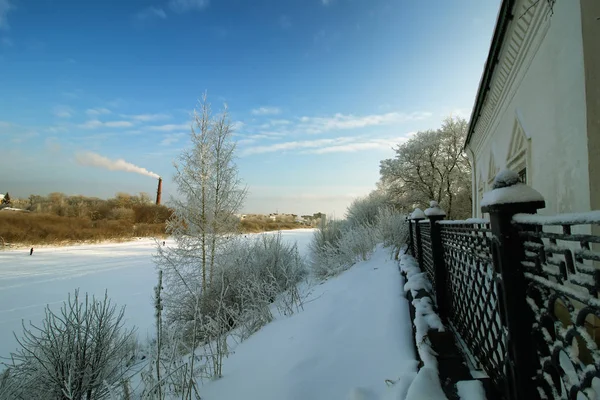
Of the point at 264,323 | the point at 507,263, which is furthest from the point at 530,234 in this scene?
the point at 264,323

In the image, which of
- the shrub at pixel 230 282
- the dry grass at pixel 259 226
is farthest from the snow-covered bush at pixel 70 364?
the dry grass at pixel 259 226

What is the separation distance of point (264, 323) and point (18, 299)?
11932 millimetres

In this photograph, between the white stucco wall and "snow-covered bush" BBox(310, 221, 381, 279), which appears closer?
the white stucco wall

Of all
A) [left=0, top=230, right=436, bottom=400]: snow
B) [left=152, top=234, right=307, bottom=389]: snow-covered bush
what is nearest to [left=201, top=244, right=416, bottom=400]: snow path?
[left=0, top=230, right=436, bottom=400]: snow

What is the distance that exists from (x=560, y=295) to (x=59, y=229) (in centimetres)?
3372

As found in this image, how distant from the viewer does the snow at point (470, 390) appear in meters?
1.47

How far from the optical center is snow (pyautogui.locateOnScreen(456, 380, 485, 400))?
147 centimetres

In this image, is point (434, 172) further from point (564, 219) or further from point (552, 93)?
point (564, 219)

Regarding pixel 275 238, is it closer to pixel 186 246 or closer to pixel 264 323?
pixel 186 246

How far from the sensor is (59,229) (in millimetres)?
25297

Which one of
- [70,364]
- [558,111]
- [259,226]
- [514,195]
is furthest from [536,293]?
[259,226]

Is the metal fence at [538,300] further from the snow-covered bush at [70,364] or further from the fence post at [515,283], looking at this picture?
the snow-covered bush at [70,364]

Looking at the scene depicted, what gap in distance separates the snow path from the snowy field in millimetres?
6127

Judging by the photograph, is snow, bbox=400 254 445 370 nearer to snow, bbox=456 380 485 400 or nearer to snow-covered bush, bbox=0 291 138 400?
snow, bbox=456 380 485 400
